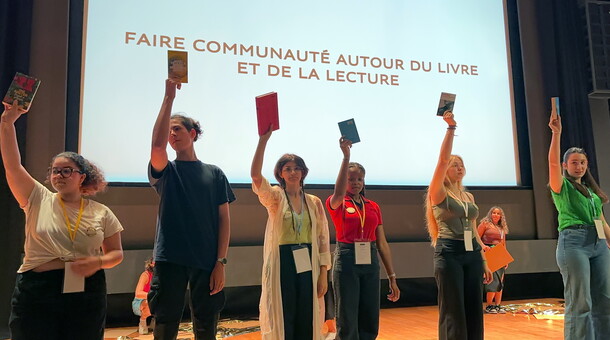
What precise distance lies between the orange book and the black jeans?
859 mm

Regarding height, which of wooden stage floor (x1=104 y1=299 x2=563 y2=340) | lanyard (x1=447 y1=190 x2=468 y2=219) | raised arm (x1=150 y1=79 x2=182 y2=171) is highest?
raised arm (x1=150 y1=79 x2=182 y2=171)

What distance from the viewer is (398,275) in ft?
17.1

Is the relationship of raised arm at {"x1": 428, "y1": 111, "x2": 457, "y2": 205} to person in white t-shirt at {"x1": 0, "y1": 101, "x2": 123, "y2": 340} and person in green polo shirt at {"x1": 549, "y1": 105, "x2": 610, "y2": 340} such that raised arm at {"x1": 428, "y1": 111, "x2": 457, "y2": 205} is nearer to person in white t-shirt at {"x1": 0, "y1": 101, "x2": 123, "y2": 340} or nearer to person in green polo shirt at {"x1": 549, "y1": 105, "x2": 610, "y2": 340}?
person in green polo shirt at {"x1": 549, "y1": 105, "x2": 610, "y2": 340}

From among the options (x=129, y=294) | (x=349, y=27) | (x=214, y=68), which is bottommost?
(x=129, y=294)

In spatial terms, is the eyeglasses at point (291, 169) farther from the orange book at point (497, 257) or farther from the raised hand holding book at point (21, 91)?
the orange book at point (497, 257)

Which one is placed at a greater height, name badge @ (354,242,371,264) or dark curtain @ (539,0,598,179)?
dark curtain @ (539,0,598,179)

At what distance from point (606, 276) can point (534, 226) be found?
3.61 m

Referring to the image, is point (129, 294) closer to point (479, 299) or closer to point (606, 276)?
point (479, 299)

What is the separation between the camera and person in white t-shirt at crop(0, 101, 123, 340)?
5.17 ft

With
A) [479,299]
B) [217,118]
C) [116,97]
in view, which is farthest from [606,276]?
[116,97]

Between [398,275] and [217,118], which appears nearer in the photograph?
[217,118]

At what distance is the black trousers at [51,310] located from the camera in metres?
1.55

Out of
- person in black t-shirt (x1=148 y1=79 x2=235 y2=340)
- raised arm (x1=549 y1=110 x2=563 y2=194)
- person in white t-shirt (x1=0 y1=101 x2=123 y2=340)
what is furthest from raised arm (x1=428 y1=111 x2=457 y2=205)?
person in white t-shirt (x1=0 y1=101 x2=123 y2=340)

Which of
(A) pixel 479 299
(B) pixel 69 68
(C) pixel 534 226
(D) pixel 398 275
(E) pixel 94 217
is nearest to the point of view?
(E) pixel 94 217
